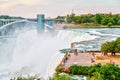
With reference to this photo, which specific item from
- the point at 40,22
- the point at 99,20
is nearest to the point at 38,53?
the point at 40,22

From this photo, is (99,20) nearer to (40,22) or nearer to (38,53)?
(40,22)

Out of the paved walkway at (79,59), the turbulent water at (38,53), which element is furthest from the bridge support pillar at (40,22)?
the paved walkway at (79,59)

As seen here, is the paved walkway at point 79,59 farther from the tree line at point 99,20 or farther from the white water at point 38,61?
the tree line at point 99,20

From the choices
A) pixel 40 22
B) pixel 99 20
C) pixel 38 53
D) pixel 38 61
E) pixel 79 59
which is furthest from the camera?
pixel 99 20

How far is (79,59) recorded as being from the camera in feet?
93.2

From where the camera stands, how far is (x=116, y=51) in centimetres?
3098

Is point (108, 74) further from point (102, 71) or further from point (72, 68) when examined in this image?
point (72, 68)

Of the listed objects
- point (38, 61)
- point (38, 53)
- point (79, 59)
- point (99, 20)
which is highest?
point (79, 59)

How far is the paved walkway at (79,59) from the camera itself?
26.1 metres

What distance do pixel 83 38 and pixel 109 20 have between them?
36262mm

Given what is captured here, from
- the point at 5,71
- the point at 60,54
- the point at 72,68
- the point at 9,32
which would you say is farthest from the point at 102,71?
the point at 9,32

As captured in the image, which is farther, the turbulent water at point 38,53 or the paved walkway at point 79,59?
the turbulent water at point 38,53

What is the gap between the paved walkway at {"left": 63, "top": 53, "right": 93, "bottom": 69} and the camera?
2611 cm

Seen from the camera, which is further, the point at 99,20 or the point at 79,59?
the point at 99,20
